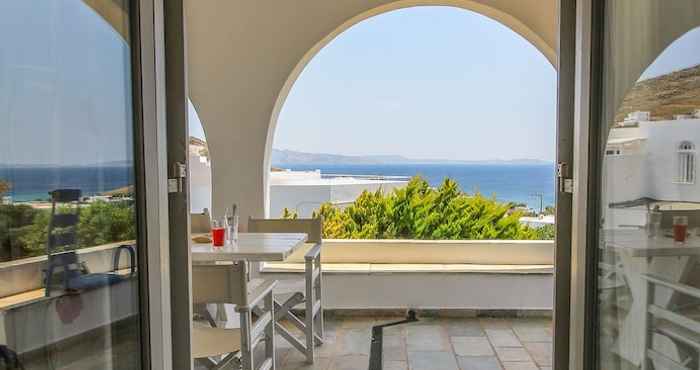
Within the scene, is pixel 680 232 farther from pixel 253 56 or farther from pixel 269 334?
pixel 253 56

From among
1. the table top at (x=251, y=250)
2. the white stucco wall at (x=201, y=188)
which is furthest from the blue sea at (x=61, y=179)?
the white stucco wall at (x=201, y=188)

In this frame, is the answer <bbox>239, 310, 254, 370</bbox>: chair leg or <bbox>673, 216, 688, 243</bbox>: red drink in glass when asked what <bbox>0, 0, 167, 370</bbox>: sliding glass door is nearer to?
<bbox>239, 310, 254, 370</bbox>: chair leg

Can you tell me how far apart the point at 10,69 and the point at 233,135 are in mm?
3255

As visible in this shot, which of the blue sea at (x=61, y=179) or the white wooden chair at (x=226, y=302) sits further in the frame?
the white wooden chair at (x=226, y=302)

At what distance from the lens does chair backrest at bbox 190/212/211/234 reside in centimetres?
371

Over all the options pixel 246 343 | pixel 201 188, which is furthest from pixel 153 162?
pixel 201 188

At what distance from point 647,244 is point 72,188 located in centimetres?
153

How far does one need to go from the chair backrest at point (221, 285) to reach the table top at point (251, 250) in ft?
1.58

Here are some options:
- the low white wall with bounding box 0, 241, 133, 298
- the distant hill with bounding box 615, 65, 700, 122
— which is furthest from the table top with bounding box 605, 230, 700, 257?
the low white wall with bounding box 0, 241, 133, 298

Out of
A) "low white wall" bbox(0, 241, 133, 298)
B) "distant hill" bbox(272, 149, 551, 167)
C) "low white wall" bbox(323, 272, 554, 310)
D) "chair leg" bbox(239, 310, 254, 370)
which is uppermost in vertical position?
"distant hill" bbox(272, 149, 551, 167)

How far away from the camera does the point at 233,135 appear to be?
4.34 meters

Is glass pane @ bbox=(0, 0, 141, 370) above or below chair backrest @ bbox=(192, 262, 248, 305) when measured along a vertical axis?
above

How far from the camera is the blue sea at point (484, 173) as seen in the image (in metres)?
38.4

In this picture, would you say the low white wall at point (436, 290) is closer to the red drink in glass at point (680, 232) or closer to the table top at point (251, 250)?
the table top at point (251, 250)
